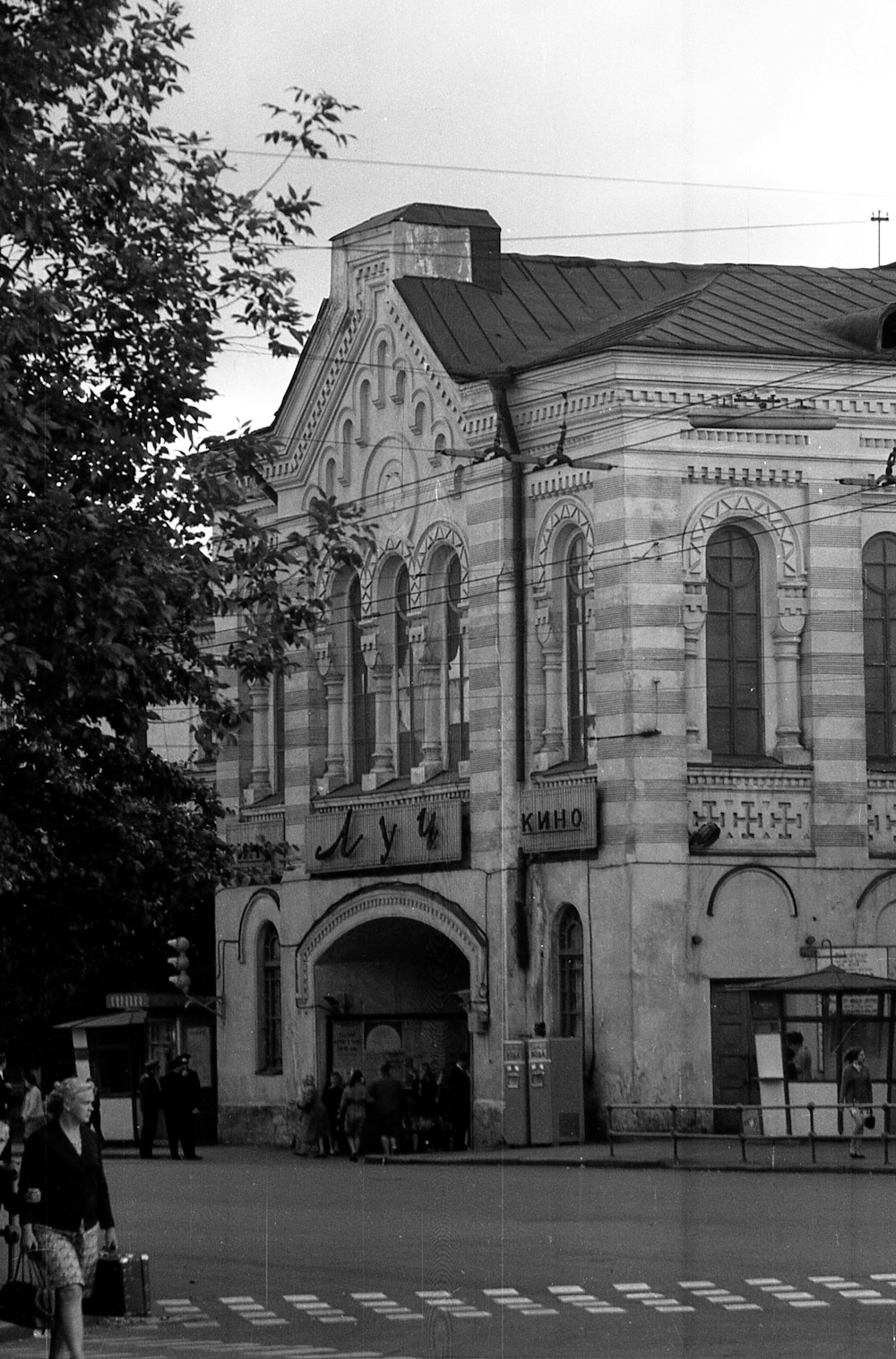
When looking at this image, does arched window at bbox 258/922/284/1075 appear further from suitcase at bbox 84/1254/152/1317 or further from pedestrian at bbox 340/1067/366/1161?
suitcase at bbox 84/1254/152/1317

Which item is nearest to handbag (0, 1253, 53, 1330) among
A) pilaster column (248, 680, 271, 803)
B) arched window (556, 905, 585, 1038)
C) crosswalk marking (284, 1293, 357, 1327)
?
crosswalk marking (284, 1293, 357, 1327)

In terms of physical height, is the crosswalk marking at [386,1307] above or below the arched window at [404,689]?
below

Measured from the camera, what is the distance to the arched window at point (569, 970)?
4353cm

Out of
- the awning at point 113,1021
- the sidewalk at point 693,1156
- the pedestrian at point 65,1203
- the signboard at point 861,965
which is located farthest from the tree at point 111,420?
the awning at point 113,1021

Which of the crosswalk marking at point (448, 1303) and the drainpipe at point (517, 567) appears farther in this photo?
the drainpipe at point (517, 567)

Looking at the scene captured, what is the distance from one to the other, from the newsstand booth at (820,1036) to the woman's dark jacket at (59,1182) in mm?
21365

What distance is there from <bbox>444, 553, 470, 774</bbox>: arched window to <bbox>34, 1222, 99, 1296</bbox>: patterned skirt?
29.8m

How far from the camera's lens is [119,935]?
2766cm

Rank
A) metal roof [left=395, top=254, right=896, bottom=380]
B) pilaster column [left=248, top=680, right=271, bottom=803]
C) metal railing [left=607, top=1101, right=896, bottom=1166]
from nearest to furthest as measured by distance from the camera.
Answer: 1. metal railing [left=607, top=1101, right=896, bottom=1166]
2. metal roof [left=395, top=254, right=896, bottom=380]
3. pilaster column [left=248, top=680, right=271, bottom=803]

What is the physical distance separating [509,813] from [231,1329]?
2579 centimetres

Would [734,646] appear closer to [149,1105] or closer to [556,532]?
[556,532]

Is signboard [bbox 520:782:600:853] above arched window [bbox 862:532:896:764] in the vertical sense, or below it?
below

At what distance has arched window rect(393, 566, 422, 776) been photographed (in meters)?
48.1

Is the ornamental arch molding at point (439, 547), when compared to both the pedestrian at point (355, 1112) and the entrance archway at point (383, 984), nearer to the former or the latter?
the entrance archway at point (383, 984)
